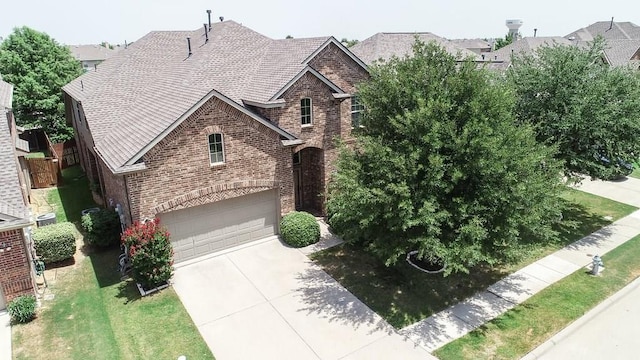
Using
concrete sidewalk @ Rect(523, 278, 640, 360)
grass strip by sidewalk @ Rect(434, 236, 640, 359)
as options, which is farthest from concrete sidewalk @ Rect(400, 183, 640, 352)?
concrete sidewalk @ Rect(523, 278, 640, 360)

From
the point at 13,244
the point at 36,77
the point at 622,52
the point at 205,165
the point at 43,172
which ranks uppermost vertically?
the point at 622,52

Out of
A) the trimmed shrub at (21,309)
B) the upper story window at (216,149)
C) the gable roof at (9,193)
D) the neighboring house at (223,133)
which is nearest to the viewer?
the gable roof at (9,193)

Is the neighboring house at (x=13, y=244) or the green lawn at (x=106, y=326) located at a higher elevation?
the neighboring house at (x=13, y=244)

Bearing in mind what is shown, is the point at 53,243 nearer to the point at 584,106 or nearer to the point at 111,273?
the point at 111,273

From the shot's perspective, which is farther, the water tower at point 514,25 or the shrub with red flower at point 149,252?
the water tower at point 514,25

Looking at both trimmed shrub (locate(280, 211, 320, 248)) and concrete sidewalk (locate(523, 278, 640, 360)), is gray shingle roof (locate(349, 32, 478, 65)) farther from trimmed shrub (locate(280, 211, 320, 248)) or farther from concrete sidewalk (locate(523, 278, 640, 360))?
concrete sidewalk (locate(523, 278, 640, 360))

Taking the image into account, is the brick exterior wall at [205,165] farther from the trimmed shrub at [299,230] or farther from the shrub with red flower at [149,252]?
the trimmed shrub at [299,230]

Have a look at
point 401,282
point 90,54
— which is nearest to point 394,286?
point 401,282

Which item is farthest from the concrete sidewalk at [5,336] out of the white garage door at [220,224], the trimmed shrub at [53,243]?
the white garage door at [220,224]
